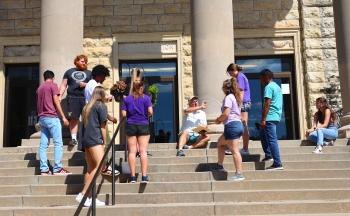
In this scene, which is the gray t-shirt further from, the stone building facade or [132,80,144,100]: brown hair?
the stone building facade

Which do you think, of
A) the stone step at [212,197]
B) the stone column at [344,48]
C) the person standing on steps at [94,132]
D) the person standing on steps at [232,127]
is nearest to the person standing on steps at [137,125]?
the stone step at [212,197]

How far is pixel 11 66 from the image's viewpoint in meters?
14.4

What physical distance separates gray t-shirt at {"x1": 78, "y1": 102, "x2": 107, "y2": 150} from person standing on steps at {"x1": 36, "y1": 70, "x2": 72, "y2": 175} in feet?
3.20

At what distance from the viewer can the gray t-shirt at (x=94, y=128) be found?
6.44 m

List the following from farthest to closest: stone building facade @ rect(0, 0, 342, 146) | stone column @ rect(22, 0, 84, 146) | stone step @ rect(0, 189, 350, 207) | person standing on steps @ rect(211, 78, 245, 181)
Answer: stone building facade @ rect(0, 0, 342, 146) → stone column @ rect(22, 0, 84, 146) → person standing on steps @ rect(211, 78, 245, 181) → stone step @ rect(0, 189, 350, 207)

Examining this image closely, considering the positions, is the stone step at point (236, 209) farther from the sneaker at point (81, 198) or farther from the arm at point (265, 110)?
the arm at point (265, 110)

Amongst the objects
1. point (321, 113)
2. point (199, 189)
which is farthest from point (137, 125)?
point (321, 113)

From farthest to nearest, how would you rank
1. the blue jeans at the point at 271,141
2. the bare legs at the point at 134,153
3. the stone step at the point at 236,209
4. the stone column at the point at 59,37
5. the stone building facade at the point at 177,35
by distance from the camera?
1. the stone building facade at the point at 177,35
2. the stone column at the point at 59,37
3. the blue jeans at the point at 271,141
4. the bare legs at the point at 134,153
5. the stone step at the point at 236,209

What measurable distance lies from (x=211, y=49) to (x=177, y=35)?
15.1 feet

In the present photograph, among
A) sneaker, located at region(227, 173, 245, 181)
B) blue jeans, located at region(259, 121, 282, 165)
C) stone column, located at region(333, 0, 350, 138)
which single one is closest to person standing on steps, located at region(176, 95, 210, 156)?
blue jeans, located at region(259, 121, 282, 165)

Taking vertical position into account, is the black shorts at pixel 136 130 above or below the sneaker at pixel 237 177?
above

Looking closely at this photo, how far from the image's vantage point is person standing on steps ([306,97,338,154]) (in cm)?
834

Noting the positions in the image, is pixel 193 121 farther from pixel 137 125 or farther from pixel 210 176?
pixel 137 125

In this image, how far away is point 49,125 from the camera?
7465mm
